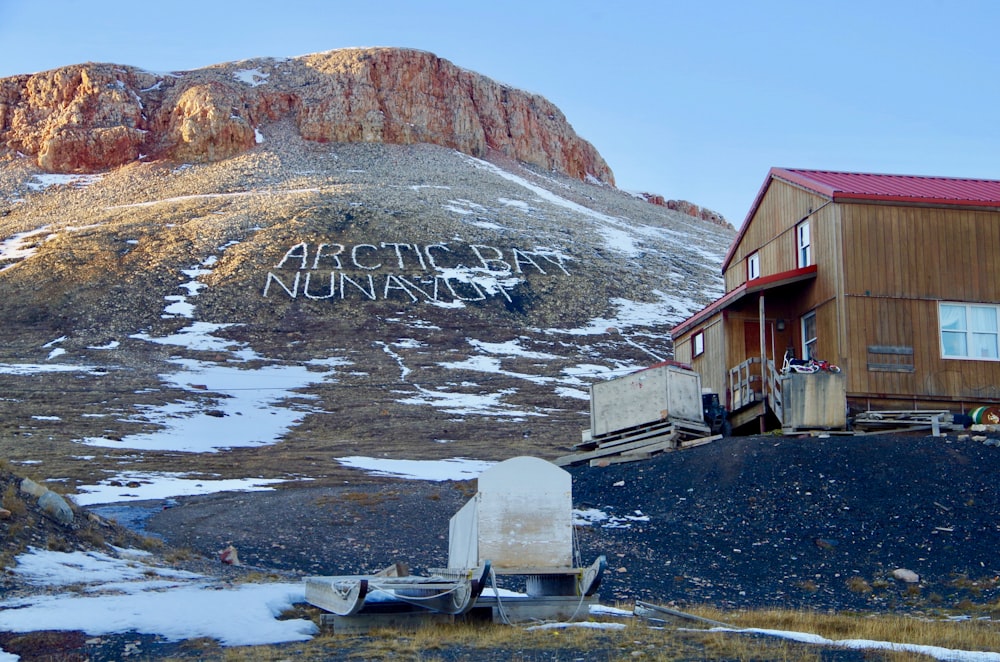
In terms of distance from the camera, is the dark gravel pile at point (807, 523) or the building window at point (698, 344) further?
the building window at point (698, 344)

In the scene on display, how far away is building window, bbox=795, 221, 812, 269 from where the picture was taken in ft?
87.9

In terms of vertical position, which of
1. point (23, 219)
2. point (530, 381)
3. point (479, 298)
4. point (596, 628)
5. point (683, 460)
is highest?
point (23, 219)

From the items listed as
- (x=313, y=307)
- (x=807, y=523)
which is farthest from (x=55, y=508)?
(x=313, y=307)

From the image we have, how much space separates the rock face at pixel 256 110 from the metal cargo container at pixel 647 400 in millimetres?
78399

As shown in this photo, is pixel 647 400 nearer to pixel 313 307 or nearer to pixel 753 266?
pixel 753 266

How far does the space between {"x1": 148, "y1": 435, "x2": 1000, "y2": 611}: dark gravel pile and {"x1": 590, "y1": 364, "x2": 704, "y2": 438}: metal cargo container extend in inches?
70.0

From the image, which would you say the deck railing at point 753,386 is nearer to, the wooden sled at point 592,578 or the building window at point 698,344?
the building window at point 698,344

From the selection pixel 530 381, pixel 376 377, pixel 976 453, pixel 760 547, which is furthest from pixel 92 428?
pixel 976 453

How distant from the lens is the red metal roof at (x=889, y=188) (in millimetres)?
25156

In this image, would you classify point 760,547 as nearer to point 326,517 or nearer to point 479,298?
point 326,517

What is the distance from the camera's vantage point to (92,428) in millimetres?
34594

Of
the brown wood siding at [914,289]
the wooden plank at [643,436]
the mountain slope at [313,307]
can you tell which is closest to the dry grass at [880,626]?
the wooden plank at [643,436]

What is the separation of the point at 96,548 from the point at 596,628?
300 inches

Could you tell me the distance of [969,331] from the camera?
81.9ft
